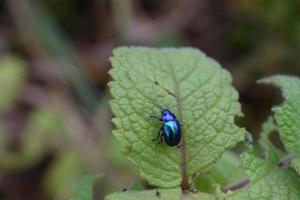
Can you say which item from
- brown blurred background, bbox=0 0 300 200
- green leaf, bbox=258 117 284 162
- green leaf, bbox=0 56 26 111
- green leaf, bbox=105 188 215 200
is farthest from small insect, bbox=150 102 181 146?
green leaf, bbox=0 56 26 111

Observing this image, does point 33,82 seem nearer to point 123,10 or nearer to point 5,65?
point 5,65

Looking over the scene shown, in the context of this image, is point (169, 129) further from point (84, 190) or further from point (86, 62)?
point (86, 62)

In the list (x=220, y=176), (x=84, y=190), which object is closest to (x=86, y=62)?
(x=84, y=190)

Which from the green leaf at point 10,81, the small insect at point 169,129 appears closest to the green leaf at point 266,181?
the small insect at point 169,129

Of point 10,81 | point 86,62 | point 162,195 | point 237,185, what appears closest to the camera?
point 162,195

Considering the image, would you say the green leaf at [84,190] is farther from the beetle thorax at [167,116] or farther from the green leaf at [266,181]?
the green leaf at [266,181]

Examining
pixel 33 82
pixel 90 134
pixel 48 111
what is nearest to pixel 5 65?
pixel 33 82
